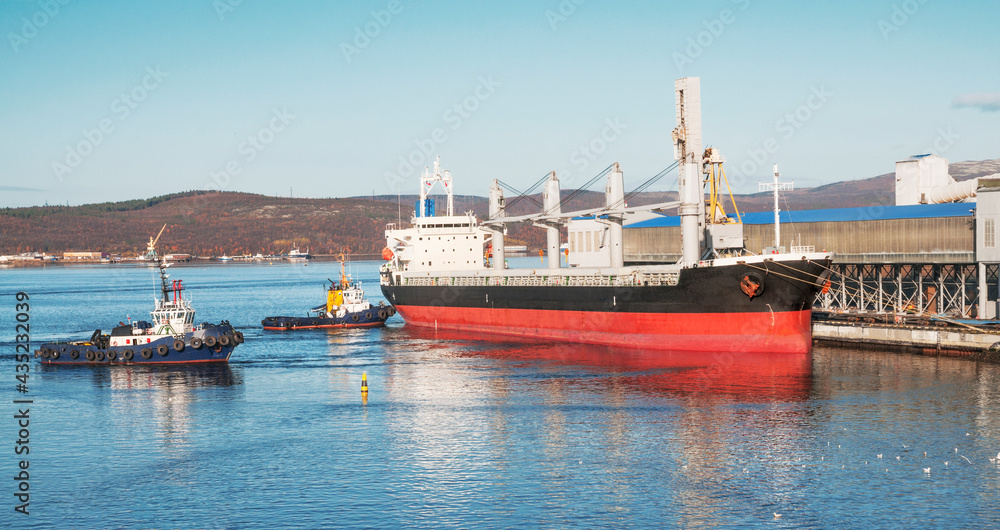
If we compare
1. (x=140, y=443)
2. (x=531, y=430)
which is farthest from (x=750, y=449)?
(x=140, y=443)

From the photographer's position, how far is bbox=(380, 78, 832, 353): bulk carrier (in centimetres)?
3650

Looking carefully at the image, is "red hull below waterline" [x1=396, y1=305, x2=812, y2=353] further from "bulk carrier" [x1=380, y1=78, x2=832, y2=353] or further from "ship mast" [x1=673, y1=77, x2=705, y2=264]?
"ship mast" [x1=673, y1=77, x2=705, y2=264]

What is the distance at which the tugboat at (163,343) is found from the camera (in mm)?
39969

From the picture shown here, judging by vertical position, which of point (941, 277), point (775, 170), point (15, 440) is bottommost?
point (15, 440)

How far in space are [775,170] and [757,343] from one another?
7.40 m

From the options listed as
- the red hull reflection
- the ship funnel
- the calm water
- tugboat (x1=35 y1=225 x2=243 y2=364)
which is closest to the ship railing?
the ship funnel

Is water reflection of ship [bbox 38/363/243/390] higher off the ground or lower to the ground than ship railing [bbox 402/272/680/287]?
lower

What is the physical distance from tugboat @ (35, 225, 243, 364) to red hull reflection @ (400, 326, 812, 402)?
11.2 metres

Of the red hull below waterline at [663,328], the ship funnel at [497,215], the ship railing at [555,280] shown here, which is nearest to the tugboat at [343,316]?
the ship railing at [555,280]

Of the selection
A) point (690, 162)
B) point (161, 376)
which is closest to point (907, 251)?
point (690, 162)

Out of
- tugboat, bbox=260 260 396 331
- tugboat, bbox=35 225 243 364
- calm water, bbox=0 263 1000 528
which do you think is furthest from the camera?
tugboat, bbox=260 260 396 331

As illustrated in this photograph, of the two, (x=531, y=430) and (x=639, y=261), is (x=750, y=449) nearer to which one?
(x=531, y=430)

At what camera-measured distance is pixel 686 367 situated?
35688mm

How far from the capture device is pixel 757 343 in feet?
122
